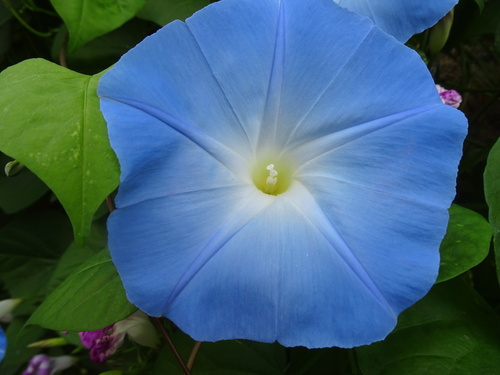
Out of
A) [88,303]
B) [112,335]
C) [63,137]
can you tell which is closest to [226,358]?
[112,335]

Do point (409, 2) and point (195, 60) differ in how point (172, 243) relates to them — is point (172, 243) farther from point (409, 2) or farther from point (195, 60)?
point (409, 2)

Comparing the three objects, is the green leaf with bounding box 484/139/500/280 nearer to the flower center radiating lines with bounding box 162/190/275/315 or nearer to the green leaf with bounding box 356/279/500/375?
the green leaf with bounding box 356/279/500/375

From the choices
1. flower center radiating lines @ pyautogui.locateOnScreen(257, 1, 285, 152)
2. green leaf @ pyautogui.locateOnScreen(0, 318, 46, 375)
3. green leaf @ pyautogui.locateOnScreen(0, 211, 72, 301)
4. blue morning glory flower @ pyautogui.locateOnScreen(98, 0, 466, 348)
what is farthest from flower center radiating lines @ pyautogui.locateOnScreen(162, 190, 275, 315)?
green leaf @ pyautogui.locateOnScreen(0, 211, 72, 301)

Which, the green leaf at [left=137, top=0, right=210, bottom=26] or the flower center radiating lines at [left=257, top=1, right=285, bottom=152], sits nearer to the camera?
the flower center radiating lines at [left=257, top=1, right=285, bottom=152]

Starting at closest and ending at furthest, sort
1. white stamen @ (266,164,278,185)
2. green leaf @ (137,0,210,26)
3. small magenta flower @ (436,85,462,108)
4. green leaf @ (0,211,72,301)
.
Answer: white stamen @ (266,164,278,185), small magenta flower @ (436,85,462,108), green leaf @ (137,0,210,26), green leaf @ (0,211,72,301)

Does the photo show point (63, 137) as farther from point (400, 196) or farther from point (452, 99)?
point (452, 99)

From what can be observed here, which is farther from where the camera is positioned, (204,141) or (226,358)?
(226,358)
